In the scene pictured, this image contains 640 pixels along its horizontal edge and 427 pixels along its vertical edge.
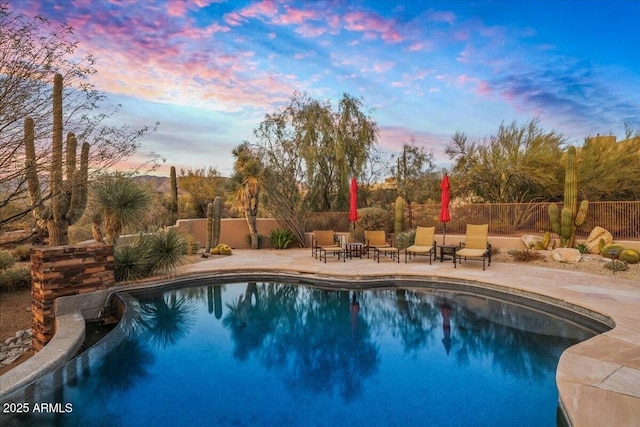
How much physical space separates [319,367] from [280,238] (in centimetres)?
974

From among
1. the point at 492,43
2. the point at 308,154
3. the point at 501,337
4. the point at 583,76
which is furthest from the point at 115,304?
the point at 583,76

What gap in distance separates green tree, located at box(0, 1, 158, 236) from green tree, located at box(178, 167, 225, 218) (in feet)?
40.7

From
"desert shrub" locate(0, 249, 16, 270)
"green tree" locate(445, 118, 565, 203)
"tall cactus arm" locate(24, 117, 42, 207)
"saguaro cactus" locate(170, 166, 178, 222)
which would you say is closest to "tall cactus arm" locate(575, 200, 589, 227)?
"green tree" locate(445, 118, 565, 203)

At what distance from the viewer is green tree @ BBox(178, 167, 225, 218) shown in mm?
18219

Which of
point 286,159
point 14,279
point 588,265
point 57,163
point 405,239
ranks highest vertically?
point 286,159

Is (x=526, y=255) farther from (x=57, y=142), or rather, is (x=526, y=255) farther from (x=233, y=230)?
(x=57, y=142)

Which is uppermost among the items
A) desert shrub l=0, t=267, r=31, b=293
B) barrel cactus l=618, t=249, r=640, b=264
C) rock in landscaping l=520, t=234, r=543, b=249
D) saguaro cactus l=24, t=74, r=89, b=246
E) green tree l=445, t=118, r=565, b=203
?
green tree l=445, t=118, r=565, b=203

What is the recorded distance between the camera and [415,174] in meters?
19.7

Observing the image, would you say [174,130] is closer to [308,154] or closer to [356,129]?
[308,154]

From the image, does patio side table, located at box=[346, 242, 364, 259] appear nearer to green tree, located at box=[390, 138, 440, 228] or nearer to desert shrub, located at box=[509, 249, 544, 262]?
desert shrub, located at box=[509, 249, 544, 262]

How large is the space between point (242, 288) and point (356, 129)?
10832mm

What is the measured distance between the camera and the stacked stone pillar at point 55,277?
542 centimetres

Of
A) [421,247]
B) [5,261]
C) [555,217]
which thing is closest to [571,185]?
[555,217]

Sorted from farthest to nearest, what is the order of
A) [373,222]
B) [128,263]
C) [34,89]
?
[373,222]
[128,263]
[34,89]
